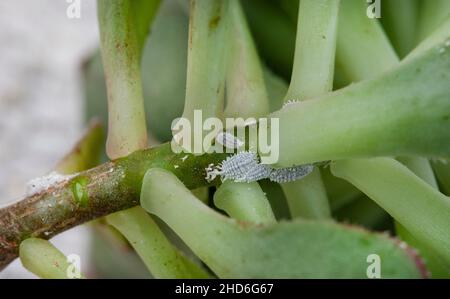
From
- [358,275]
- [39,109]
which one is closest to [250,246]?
[358,275]

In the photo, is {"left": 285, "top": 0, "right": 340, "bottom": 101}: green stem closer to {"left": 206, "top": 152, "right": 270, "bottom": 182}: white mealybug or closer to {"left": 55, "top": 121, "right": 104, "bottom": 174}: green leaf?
{"left": 206, "top": 152, "right": 270, "bottom": 182}: white mealybug

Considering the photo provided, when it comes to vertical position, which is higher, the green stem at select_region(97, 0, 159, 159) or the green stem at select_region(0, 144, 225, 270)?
the green stem at select_region(97, 0, 159, 159)

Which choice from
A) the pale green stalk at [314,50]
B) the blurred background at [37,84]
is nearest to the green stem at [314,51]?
the pale green stalk at [314,50]

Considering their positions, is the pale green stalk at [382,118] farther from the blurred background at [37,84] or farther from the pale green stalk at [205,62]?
the blurred background at [37,84]

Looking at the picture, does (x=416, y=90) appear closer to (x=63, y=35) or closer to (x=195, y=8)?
(x=195, y=8)

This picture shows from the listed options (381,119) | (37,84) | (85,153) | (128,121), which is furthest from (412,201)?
(37,84)

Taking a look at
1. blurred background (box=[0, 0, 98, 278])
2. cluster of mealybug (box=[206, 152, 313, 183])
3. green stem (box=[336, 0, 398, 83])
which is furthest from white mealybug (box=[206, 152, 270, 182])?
blurred background (box=[0, 0, 98, 278])
